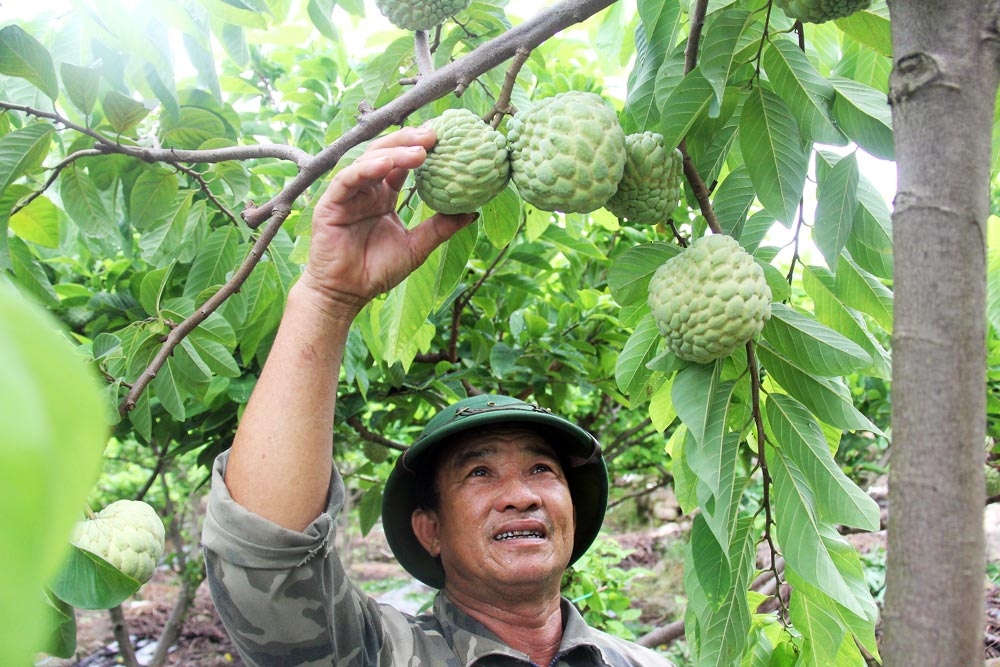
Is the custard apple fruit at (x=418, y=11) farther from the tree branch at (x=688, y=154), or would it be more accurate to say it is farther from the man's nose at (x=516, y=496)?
the man's nose at (x=516, y=496)

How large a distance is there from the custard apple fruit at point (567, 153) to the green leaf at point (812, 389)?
450mm

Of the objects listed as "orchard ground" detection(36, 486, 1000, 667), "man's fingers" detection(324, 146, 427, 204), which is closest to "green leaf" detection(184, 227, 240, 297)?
"man's fingers" detection(324, 146, 427, 204)

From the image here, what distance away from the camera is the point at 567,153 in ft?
3.88

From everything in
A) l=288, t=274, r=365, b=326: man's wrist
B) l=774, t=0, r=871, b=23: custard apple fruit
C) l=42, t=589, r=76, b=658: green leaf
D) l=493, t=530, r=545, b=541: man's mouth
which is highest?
l=774, t=0, r=871, b=23: custard apple fruit

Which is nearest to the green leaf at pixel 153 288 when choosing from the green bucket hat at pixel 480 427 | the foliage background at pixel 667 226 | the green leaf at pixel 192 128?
the foliage background at pixel 667 226

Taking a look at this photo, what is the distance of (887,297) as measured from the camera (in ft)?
5.03

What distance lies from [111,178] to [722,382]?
64.2 inches

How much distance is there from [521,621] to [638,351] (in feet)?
2.96

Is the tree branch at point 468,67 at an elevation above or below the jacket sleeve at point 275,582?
above

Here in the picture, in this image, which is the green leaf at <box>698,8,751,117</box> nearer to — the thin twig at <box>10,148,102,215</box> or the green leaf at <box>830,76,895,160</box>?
the green leaf at <box>830,76,895,160</box>

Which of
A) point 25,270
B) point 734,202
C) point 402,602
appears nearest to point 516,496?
point 734,202

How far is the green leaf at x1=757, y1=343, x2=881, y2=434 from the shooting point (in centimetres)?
143

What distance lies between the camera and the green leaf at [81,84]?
1.71 meters

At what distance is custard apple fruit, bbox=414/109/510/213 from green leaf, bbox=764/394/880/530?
62cm
